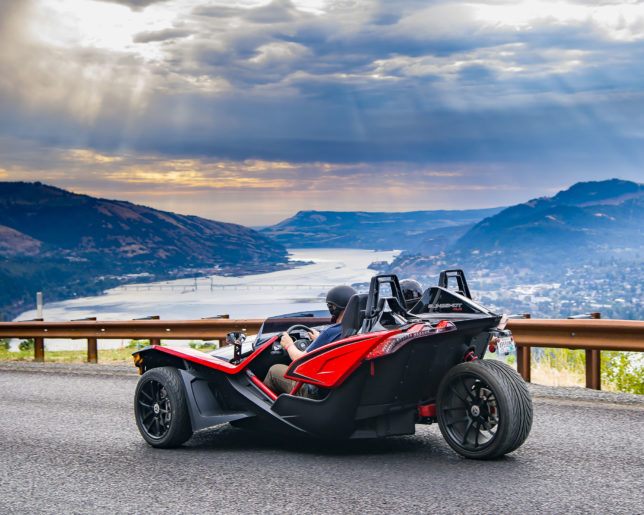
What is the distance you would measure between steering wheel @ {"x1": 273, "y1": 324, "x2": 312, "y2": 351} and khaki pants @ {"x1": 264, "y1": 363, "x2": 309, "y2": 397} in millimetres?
165

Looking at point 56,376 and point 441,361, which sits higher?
point 441,361

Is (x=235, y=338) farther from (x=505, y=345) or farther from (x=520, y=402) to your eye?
(x=520, y=402)

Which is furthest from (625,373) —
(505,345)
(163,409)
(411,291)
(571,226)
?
(571,226)

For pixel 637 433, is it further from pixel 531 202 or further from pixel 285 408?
pixel 531 202

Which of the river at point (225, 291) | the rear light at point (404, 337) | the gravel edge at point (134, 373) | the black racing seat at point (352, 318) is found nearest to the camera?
the rear light at point (404, 337)

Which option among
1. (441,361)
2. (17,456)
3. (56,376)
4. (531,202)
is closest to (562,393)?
(441,361)

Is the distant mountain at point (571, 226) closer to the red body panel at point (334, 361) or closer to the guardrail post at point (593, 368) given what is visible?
the guardrail post at point (593, 368)

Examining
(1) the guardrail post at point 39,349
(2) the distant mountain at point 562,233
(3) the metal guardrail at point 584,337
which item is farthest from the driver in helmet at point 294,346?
(2) the distant mountain at point 562,233

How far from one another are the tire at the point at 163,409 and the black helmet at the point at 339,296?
142cm

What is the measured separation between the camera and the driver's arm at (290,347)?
5.53m

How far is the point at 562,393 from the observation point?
8242 mm

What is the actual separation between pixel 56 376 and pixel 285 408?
668 cm

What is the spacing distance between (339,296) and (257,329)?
17.8ft

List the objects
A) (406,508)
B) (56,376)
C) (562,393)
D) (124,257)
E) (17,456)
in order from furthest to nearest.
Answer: (124,257) → (56,376) → (562,393) → (17,456) → (406,508)
